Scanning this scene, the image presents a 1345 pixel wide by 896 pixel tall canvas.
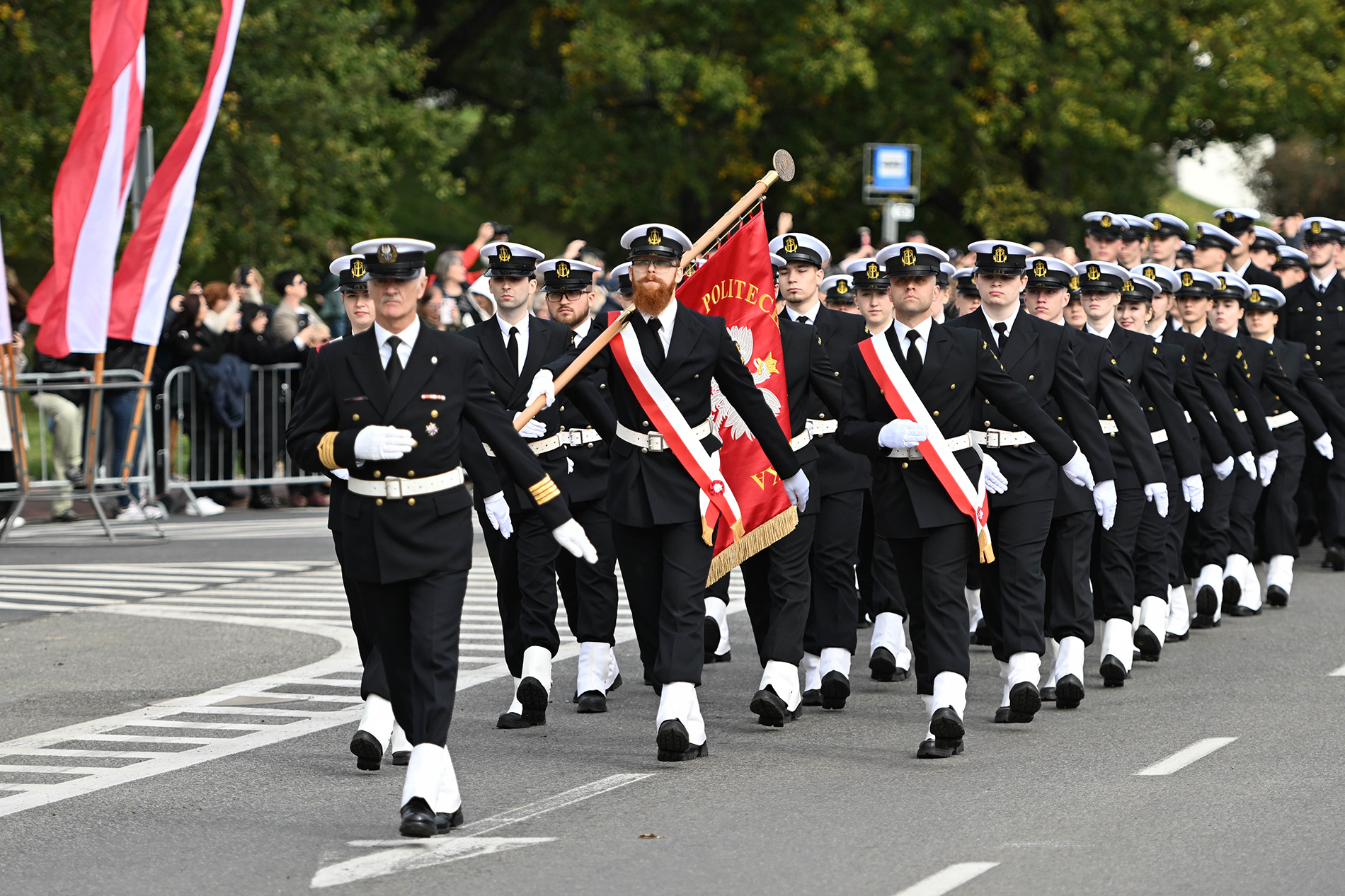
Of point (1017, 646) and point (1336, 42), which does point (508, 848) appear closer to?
point (1017, 646)

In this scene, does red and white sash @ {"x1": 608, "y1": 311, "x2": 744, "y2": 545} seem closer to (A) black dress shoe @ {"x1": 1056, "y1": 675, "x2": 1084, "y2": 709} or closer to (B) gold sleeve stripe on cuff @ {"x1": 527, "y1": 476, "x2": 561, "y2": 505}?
(B) gold sleeve stripe on cuff @ {"x1": 527, "y1": 476, "x2": 561, "y2": 505}

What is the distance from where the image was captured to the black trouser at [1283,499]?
45.1ft

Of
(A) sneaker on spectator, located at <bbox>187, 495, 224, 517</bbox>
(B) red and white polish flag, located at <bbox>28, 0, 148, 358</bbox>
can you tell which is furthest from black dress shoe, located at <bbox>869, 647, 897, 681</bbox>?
(A) sneaker on spectator, located at <bbox>187, 495, 224, 517</bbox>

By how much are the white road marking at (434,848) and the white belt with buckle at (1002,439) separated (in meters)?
2.79

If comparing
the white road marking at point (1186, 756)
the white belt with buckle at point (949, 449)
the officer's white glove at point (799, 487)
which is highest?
the white belt with buckle at point (949, 449)

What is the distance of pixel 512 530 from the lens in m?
9.56

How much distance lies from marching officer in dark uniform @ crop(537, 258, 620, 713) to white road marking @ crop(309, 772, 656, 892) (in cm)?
208

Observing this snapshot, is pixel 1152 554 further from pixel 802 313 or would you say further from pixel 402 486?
pixel 402 486

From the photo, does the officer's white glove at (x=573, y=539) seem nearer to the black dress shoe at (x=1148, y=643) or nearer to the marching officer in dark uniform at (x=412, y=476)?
the marching officer in dark uniform at (x=412, y=476)

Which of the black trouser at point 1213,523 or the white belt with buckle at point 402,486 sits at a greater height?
the white belt with buckle at point 402,486

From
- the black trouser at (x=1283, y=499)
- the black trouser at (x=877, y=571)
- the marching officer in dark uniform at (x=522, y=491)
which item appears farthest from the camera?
the black trouser at (x=1283, y=499)

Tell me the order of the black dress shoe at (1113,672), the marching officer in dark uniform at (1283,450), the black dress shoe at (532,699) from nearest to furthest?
1. the black dress shoe at (532,699)
2. the black dress shoe at (1113,672)
3. the marching officer in dark uniform at (1283,450)

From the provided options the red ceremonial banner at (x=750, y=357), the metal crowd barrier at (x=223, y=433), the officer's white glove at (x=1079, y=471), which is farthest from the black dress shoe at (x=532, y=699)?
the metal crowd barrier at (x=223, y=433)

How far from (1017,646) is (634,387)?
6.91ft
